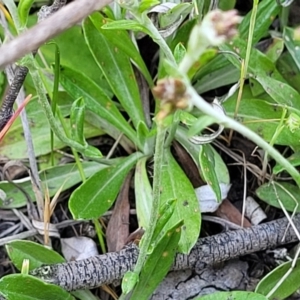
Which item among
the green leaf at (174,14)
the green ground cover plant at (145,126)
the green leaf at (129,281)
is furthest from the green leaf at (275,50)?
the green leaf at (129,281)

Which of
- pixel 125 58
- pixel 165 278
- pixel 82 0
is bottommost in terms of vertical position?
pixel 165 278

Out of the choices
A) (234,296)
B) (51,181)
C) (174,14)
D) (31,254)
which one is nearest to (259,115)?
(174,14)

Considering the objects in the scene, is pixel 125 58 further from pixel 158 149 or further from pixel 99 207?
pixel 158 149

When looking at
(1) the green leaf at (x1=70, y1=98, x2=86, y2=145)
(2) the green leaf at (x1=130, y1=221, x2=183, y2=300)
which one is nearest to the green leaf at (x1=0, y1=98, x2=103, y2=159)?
(1) the green leaf at (x1=70, y1=98, x2=86, y2=145)

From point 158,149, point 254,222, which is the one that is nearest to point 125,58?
point 254,222

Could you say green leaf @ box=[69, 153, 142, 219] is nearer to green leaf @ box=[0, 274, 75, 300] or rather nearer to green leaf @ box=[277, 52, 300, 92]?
green leaf @ box=[0, 274, 75, 300]

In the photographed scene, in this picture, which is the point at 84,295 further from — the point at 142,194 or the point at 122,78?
the point at 122,78
